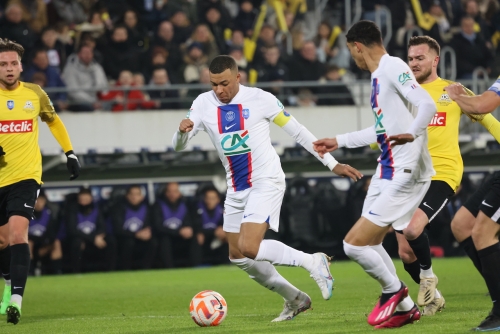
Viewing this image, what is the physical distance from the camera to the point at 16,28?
1742cm

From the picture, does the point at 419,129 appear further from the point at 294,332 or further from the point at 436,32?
the point at 436,32

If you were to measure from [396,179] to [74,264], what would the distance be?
11426 millimetres

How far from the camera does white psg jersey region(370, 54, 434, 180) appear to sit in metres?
6.99

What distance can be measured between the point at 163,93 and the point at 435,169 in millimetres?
10268

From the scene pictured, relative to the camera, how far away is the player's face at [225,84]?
8211 mm

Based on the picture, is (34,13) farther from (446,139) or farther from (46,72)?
(446,139)

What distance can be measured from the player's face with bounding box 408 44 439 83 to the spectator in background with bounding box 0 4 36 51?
34.1 feet

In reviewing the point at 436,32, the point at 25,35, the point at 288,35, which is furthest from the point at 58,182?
the point at 436,32

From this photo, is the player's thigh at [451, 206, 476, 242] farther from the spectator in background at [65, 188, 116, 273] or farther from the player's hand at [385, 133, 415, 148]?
the spectator in background at [65, 188, 116, 273]

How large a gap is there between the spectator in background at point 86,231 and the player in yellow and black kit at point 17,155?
24.6 feet

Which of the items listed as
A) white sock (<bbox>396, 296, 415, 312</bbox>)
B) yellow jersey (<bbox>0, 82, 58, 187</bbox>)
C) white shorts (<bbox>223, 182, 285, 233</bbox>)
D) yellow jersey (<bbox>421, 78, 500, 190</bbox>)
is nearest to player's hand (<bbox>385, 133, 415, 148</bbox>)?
white sock (<bbox>396, 296, 415, 312</bbox>)

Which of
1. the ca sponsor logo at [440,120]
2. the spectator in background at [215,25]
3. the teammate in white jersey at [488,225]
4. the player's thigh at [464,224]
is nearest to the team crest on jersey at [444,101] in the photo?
the ca sponsor logo at [440,120]

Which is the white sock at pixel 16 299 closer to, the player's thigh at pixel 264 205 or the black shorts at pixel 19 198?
the black shorts at pixel 19 198

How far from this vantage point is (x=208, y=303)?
794 cm
